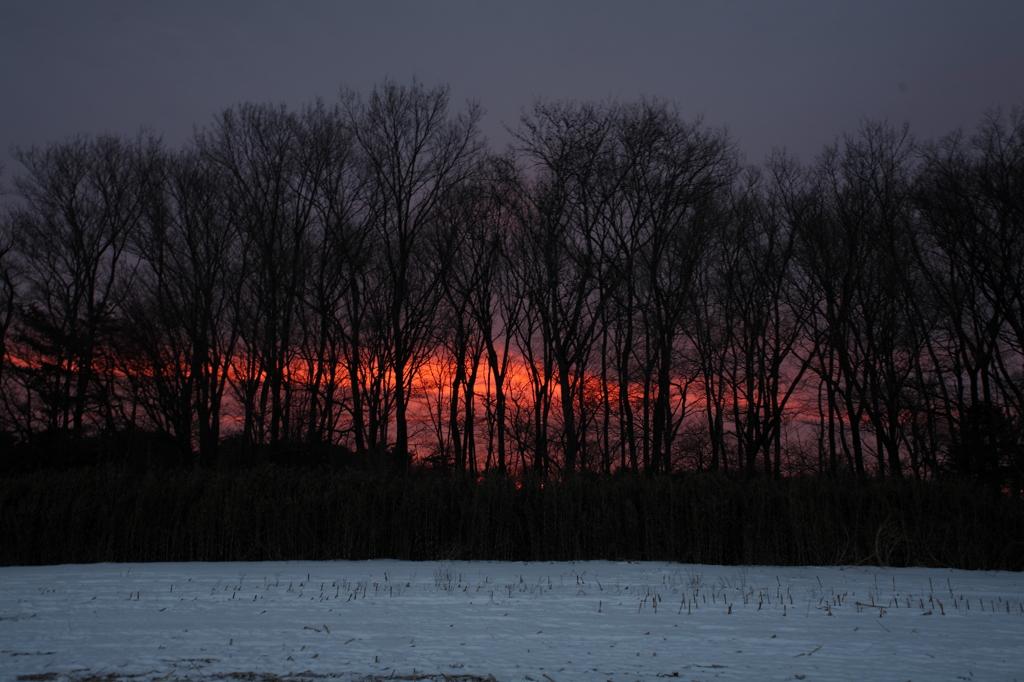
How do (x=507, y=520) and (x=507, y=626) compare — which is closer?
(x=507, y=626)

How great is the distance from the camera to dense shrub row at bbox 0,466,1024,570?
477 inches

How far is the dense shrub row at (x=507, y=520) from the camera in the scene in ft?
39.7

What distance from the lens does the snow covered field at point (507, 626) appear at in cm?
498

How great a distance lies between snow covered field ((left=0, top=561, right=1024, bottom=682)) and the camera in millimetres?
4977

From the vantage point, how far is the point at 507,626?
6.59 m

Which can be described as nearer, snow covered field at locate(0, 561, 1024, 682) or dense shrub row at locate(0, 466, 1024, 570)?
snow covered field at locate(0, 561, 1024, 682)

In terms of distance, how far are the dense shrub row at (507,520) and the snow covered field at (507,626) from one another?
1.48 meters

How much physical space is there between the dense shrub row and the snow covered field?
1.48 m

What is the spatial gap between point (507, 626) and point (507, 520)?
6511 mm

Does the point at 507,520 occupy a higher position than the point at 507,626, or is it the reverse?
the point at 507,520

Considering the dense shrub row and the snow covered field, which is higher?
the dense shrub row

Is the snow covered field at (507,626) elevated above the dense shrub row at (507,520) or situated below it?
below

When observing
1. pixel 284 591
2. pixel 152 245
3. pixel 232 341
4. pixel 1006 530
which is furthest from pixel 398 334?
pixel 1006 530

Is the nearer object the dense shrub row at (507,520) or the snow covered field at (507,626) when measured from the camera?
the snow covered field at (507,626)
